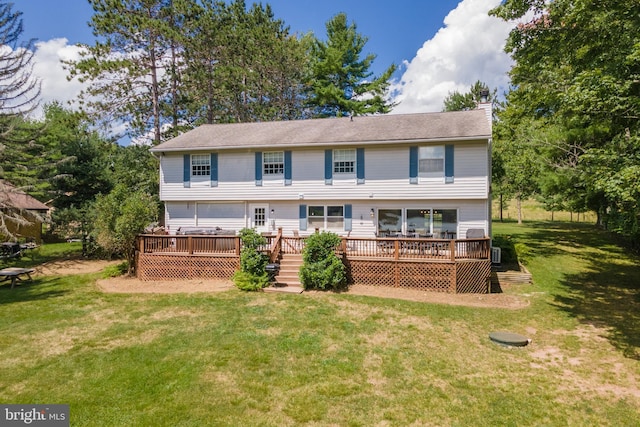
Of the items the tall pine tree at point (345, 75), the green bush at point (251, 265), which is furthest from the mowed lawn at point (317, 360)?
the tall pine tree at point (345, 75)

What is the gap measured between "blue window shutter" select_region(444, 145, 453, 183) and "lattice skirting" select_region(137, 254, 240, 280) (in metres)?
9.40

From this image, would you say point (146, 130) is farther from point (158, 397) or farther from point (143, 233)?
point (158, 397)

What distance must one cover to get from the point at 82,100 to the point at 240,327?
71.5ft

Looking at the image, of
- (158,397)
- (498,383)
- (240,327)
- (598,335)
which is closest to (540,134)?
(598,335)

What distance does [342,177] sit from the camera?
616 inches

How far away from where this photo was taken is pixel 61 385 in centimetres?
566

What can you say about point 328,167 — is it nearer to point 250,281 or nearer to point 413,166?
point 413,166

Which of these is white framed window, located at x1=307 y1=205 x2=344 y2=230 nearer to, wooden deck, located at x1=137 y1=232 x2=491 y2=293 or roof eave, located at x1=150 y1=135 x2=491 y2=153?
wooden deck, located at x1=137 y1=232 x2=491 y2=293

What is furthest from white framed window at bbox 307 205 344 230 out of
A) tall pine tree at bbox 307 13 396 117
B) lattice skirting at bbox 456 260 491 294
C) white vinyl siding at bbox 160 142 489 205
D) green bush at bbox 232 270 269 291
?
tall pine tree at bbox 307 13 396 117

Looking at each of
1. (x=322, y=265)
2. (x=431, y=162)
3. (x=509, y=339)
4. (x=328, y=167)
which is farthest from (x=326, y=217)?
(x=509, y=339)

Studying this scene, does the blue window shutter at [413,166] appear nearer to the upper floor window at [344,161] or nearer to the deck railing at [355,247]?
the upper floor window at [344,161]

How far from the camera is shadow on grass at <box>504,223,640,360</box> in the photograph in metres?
8.51

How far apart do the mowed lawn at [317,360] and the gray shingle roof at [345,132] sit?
7.25 m

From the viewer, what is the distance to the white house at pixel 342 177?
14438mm
